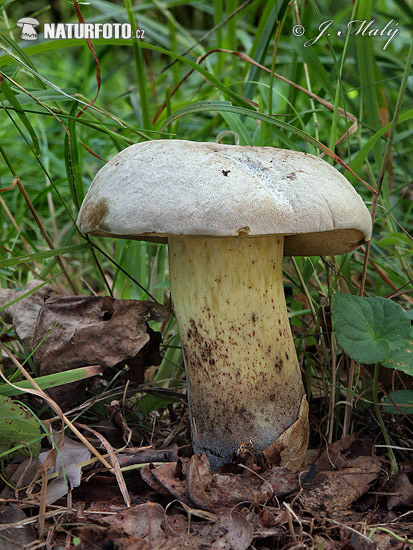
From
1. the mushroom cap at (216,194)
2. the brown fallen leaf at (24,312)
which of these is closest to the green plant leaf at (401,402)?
the mushroom cap at (216,194)

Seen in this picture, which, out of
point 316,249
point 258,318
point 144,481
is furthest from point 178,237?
point 144,481

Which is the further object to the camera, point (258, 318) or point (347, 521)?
point (258, 318)

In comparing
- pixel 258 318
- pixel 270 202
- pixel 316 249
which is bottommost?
pixel 258 318

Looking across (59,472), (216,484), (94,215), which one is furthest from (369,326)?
(59,472)

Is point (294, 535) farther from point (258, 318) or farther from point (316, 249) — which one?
point (316, 249)

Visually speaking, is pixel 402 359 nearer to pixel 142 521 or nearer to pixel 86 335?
pixel 142 521

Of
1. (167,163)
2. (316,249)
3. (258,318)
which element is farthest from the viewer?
(316,249)

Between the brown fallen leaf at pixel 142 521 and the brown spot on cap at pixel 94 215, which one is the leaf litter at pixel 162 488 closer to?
the brown fallen leaf at pixel 142 521

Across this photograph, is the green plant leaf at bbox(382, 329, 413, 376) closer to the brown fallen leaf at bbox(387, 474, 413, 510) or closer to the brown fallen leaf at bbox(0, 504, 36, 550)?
the brown fallen leaf at bbox(387, 474, 413, 510)
